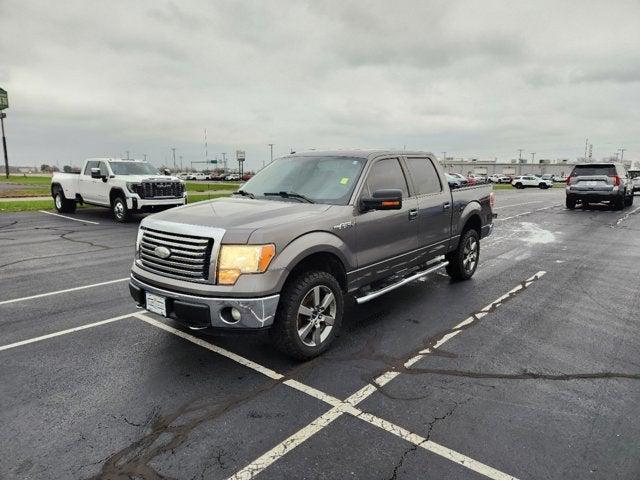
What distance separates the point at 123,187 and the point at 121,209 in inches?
28.9

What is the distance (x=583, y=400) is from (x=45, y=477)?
375cm

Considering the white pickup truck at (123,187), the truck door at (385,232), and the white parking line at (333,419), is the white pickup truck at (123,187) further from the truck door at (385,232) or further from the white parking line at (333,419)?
the truck door at (385,232)

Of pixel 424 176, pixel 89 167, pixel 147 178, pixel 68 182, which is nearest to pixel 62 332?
pixel 424 176

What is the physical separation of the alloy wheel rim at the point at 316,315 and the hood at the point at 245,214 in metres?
0.71

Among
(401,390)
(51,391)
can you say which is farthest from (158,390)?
(401,390)

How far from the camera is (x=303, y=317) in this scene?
3941mm

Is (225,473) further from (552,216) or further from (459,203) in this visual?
(552,216)

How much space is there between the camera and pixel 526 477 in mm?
2506

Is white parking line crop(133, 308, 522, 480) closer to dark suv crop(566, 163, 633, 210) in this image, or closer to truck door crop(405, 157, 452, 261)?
truck door crop(405, 157, 452, 261)

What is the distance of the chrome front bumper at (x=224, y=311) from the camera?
344cm

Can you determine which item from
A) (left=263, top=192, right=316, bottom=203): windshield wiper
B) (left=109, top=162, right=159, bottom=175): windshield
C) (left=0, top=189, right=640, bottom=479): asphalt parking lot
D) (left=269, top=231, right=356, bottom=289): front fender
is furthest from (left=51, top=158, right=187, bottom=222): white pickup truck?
(left=269, top=231, right=356, bottom=289): front fender

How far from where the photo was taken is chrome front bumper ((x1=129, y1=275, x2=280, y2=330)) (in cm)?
344

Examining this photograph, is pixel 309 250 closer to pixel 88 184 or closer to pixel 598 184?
pixel 88 184

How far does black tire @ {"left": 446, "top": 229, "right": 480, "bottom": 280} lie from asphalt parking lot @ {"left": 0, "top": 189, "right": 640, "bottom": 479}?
646mm
